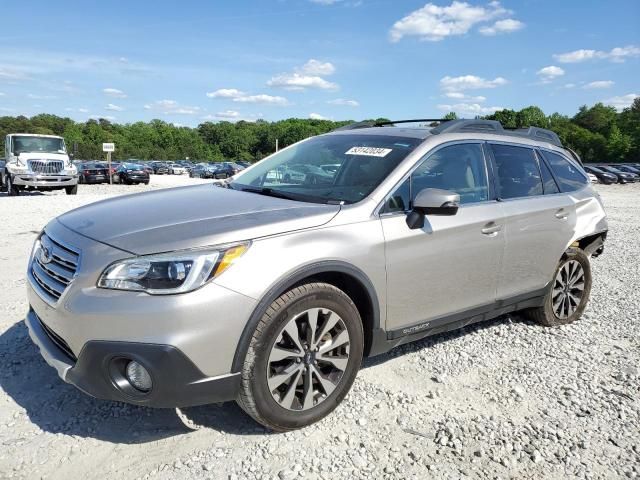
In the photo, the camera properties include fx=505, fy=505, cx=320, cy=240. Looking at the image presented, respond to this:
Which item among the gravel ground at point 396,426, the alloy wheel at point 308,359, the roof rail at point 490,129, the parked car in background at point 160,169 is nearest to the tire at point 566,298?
the gravel ground at point 396,426

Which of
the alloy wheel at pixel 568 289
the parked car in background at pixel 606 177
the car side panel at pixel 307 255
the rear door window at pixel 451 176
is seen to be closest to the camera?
the car side panel at pixel 307 255

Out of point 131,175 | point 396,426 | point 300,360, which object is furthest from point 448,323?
point 131,175

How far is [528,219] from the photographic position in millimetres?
3990

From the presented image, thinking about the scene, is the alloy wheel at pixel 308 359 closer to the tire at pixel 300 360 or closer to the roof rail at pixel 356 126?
the tire at pixel 300 360

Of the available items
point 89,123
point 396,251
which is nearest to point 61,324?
point 396,251

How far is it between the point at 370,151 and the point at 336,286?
1152mm

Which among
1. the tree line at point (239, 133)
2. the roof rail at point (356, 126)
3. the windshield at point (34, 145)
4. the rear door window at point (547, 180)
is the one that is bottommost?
the rear door window at point (547, 180)

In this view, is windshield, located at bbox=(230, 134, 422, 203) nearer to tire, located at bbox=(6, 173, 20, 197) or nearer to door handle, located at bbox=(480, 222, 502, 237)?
door handle, located at bbox=(480, 222, 502, 237)

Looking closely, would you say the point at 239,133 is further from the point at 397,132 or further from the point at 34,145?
the point at 397,132

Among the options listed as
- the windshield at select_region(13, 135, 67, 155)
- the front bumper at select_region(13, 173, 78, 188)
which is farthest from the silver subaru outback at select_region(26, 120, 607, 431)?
the windshield at select_region(13, 135, 67, 155)

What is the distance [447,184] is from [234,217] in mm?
1606

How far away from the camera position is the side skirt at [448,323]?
3.14 m

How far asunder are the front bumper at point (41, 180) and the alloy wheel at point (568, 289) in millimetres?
17108

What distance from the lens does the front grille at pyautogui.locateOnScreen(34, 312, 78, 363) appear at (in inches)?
100
